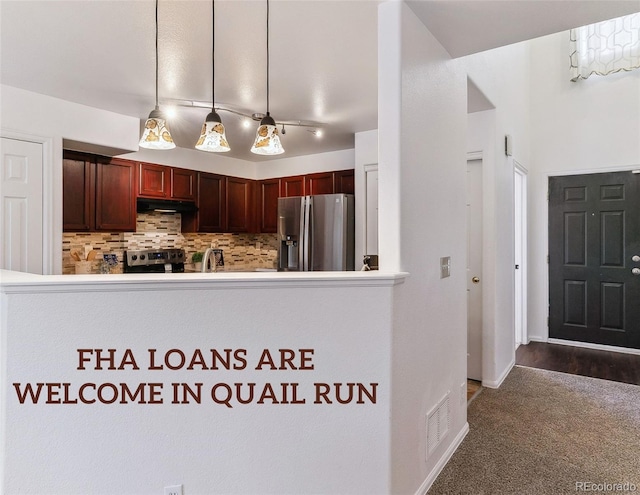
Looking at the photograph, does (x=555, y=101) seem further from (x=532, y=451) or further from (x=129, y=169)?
(x=129, y=169)

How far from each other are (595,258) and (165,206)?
15.5ft

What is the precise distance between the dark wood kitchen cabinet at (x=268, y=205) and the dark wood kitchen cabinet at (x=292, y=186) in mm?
86

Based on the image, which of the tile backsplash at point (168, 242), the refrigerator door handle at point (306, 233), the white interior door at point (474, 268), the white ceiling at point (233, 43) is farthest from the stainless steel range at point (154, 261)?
the white interior door at point (474, 268)

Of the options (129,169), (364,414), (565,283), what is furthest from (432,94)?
(565,283)

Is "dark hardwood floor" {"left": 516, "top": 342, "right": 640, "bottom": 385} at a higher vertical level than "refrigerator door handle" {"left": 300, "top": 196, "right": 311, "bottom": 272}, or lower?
lower

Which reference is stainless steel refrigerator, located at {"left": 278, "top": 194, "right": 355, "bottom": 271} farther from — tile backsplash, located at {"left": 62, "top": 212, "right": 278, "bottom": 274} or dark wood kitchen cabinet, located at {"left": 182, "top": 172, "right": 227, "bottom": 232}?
tile backsplash, located at {"left": 62, "top": 212, "right": 278, "bottom": 274}

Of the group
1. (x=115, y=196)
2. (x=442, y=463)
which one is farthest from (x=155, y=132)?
(x=442, y=463)

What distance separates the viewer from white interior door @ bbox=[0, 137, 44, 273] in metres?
2.86

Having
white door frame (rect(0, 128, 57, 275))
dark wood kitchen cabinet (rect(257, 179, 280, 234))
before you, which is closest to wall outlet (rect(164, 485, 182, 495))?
white door frame (rect(0, 128, 57, 275))

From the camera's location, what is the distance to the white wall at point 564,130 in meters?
4.28

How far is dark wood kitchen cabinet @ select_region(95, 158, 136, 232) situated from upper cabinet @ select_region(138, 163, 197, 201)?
5.5 inches

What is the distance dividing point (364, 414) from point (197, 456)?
658mm

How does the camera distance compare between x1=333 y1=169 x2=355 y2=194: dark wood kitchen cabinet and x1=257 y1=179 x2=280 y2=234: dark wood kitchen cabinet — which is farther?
x1=257 y1=179 x2=280 y2=234: dark wood kitchen cabinet

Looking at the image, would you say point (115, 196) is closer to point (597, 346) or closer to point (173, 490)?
point (173, 490)
